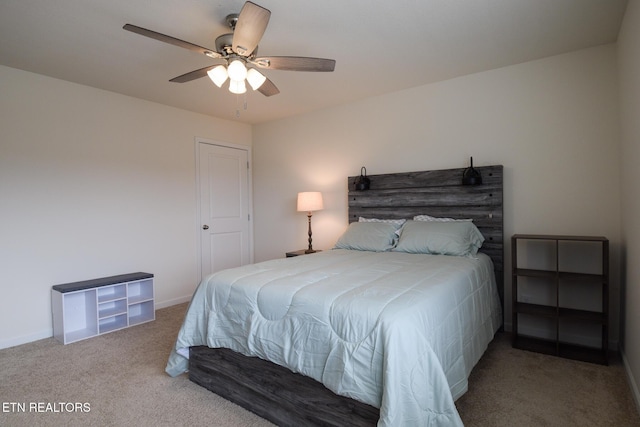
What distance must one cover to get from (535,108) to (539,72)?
12.0 inches

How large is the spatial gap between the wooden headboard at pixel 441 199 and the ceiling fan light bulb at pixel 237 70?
6.89ft

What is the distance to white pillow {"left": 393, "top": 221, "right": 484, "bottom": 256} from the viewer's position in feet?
9.73

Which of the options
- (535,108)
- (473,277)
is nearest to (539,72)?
(535,108)

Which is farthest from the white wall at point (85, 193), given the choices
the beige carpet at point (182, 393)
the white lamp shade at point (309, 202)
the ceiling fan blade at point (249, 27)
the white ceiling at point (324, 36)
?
the ceiling fan blade at point (249, 27)

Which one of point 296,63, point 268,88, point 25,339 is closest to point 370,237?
point 268,88

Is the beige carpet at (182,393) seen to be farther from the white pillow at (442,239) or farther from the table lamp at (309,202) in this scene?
the table lamp at (309,202)

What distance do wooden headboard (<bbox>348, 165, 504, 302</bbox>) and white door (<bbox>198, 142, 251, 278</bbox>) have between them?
5.87 feet

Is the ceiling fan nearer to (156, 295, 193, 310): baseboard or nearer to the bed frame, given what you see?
the bed frame

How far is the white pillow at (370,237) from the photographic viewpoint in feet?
11.0

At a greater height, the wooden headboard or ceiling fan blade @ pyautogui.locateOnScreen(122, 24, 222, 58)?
ceiling fan blade @ pyautogui.locateOnScreen(122, 24, 222, 58)

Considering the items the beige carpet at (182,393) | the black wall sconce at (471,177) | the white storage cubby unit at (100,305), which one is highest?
the black wall sconce at (471,177)

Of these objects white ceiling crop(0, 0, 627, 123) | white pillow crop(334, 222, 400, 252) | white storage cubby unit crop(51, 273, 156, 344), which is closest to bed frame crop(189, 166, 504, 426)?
white pillow crop(334, 222, 400, 252)

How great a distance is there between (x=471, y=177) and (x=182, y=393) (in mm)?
2881

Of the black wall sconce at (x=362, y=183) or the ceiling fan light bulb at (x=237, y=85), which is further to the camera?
the black wall sconce at (x=362, y=183)
